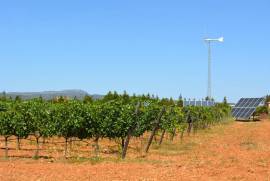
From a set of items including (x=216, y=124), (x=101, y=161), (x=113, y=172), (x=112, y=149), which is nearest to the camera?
(x=113, y=172)

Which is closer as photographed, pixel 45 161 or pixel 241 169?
pixel 241 169

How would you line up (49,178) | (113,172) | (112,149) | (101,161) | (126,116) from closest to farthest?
(49,178) < (113,172) < (101,161) < (126,116) < (112,149)

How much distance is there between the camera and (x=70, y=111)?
21.8 m

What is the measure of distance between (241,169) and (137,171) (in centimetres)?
309

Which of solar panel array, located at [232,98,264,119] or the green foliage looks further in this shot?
the green foliage

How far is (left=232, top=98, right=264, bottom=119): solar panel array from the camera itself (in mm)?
72562

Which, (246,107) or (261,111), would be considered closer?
(246,107)

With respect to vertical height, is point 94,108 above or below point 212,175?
above

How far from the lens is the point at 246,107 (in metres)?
75.3

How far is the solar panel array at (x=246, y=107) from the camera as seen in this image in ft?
238

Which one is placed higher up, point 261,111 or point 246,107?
point 246,107

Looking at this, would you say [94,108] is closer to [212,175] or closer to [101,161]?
[101,161]

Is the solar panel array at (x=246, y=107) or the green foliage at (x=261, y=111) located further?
the green foliage at (x=261, y=111)

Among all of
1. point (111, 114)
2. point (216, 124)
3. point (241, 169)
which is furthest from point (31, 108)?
point (216, 124)
